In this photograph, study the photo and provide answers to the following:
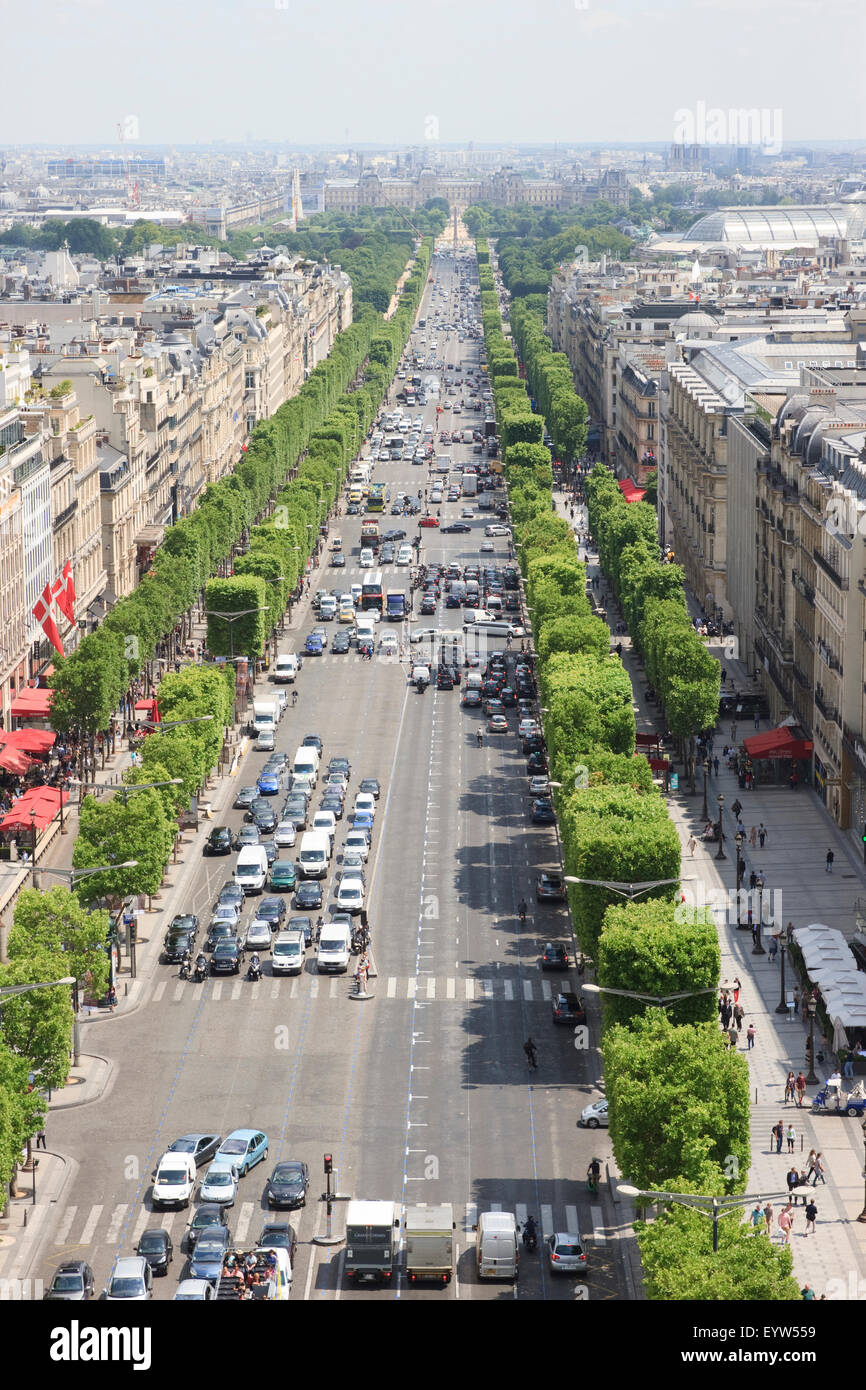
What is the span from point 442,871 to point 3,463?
151 feet

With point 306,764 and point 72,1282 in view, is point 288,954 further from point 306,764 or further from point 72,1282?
point 72,1282

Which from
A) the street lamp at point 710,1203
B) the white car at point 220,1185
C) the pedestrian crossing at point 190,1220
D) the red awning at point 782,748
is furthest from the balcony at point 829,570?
the street lamp at point 710,1203

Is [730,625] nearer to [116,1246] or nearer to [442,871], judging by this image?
[442,871]

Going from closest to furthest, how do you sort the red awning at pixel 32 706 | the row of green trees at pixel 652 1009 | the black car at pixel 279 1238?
the row of green trees at pixel 652 1009 < the black car at pixel 279 1238 < the red awning at pixel 32 706

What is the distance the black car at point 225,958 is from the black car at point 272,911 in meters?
4.14

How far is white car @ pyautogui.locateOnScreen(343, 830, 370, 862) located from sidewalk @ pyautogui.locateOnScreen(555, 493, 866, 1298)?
17135 millimetres

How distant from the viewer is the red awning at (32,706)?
129 m

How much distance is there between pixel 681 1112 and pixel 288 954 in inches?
1395

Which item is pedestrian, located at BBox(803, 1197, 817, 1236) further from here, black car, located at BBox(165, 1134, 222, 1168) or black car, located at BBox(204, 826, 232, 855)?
black car, located at BBox(204, 826, 232, 855)

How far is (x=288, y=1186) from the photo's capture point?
217ft

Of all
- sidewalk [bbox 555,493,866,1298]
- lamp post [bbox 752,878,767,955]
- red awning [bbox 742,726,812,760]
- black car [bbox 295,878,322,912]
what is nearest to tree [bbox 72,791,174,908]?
black car [bbox 295,878,322,912]

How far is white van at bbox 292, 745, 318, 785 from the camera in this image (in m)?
124

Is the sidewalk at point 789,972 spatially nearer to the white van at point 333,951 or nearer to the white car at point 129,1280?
the white van at point 333,951
